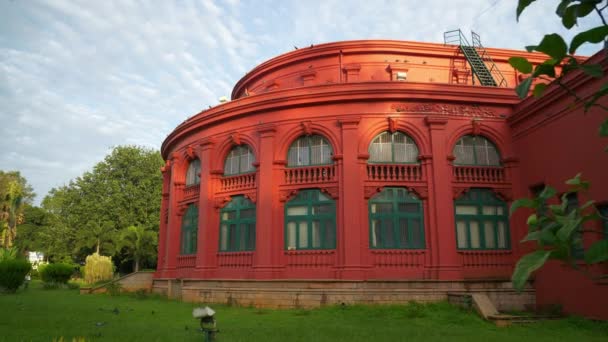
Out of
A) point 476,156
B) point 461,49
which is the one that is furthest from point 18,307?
point 461,49

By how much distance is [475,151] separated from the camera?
1748 cm

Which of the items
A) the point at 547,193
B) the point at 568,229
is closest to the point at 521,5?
the point at 547,193

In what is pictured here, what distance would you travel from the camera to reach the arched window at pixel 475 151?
17422 millimetres

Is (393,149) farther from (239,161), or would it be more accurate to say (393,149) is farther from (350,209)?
(239,161)

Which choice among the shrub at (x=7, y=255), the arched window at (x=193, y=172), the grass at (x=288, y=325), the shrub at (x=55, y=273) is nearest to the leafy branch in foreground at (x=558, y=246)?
the grass at (x=288, y=325)

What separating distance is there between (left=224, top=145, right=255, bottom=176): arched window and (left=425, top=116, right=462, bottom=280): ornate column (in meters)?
7.17

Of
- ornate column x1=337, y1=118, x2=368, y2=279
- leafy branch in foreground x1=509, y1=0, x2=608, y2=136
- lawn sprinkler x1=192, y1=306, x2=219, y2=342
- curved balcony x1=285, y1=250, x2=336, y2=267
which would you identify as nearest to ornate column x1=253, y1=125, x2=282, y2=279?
curved balcony x1=285, y1=250, x2=336, y2=267

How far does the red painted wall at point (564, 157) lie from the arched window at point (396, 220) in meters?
3.70

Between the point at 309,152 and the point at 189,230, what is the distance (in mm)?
7096

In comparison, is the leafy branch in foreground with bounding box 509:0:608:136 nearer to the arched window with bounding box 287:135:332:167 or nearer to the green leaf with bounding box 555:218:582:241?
the green leaf with bounding box 555:218:582:241

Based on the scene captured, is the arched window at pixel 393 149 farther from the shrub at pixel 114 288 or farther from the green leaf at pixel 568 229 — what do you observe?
the green leaf at pixel 568 229

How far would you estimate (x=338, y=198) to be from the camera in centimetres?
1664

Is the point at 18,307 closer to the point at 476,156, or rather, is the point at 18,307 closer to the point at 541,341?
the point at 541,341

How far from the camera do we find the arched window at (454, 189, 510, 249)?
54.5 ft
